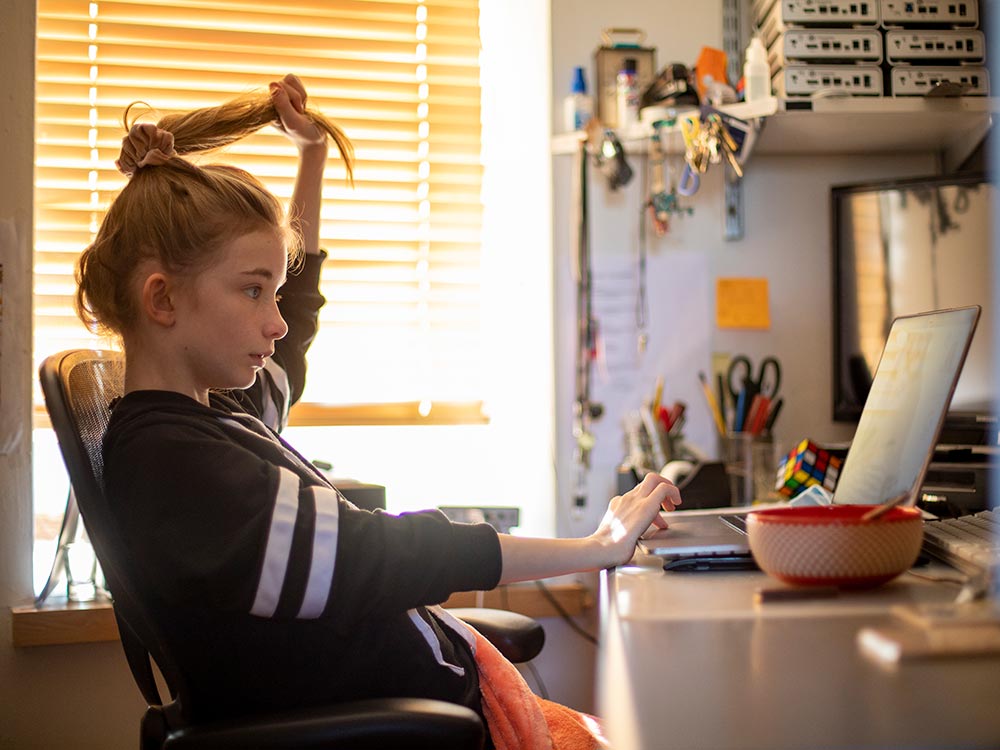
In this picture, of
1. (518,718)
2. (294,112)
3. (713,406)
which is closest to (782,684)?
(518,718)

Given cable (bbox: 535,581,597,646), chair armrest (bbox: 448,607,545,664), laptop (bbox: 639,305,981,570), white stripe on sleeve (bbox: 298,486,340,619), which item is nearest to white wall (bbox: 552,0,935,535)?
cable (bbox: 535,581,597,646)

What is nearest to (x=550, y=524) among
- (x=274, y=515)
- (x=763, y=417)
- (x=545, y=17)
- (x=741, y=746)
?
(x=763, y=417)

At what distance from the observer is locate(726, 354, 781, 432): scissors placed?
1762mm

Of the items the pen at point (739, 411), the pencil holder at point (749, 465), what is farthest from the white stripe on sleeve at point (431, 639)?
the pen at point (739, 411)

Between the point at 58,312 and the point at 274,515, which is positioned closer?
the point at 274,515

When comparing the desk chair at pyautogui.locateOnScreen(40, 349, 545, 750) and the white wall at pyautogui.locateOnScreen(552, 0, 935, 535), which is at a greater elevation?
the white wall at pyautogui.locateOnScreen(552, 0, 935, 535)

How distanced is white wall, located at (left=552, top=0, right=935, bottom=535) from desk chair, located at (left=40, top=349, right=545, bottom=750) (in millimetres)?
803

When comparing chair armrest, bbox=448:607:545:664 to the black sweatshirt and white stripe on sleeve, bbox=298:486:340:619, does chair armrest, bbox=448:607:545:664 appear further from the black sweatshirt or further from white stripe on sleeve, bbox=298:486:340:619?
white stripe on sleeve, bbox=298:486:340:619

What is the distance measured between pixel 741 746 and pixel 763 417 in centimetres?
134

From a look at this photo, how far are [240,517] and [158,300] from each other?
261 mm

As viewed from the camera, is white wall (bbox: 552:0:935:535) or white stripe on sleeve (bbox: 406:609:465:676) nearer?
white stripe on sleeve (bbox: 406:609:465:676)

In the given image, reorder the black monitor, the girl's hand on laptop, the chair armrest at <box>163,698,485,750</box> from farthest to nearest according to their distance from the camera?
the black monitor < the girl's hand on laptop < the chair armrest at <box>163,698,485,750</box>

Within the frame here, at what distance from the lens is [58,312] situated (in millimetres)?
1767

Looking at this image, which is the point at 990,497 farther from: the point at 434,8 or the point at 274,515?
the point at 434,8
